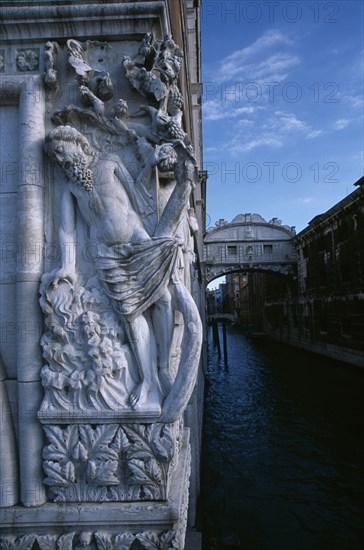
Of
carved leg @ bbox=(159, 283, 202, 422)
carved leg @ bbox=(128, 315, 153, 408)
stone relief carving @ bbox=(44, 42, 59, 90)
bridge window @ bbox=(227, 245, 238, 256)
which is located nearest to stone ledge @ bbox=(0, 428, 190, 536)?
carved leg @ bbox=(159, 283, 202, 422)

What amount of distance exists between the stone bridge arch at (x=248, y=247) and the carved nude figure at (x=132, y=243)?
73.5 feet

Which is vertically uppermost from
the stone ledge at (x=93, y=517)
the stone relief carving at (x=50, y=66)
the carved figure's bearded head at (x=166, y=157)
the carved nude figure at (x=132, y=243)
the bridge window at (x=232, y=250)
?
the bridge window at (x=232, y=250)

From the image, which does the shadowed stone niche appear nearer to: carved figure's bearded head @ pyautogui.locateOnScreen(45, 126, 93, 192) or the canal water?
carved figure's bearded head @ pyautogui.locateOnScreen(45, 126, 93, 192)

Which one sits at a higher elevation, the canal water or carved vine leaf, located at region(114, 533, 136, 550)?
carved vine leaf, located at region(114, 533, 136, 550)

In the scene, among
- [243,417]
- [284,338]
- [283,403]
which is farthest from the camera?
[284,338]

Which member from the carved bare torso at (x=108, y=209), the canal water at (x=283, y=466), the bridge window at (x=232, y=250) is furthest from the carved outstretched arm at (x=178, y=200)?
the bridge window at (x=232, y=250)

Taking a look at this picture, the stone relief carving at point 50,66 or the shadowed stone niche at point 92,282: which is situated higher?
the stone relief carving at point 50,66

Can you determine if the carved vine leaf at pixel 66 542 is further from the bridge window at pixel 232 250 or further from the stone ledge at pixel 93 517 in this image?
the bridge window at pixel 232 250

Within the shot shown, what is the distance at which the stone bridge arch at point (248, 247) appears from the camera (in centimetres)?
2459

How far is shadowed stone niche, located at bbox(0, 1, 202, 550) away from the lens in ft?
6.43

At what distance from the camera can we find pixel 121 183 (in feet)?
7.04

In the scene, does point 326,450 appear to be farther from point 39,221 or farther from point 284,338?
point 284,338

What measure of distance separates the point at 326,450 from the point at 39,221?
8.48m

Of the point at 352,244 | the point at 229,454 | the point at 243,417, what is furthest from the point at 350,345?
the point at 229,454
